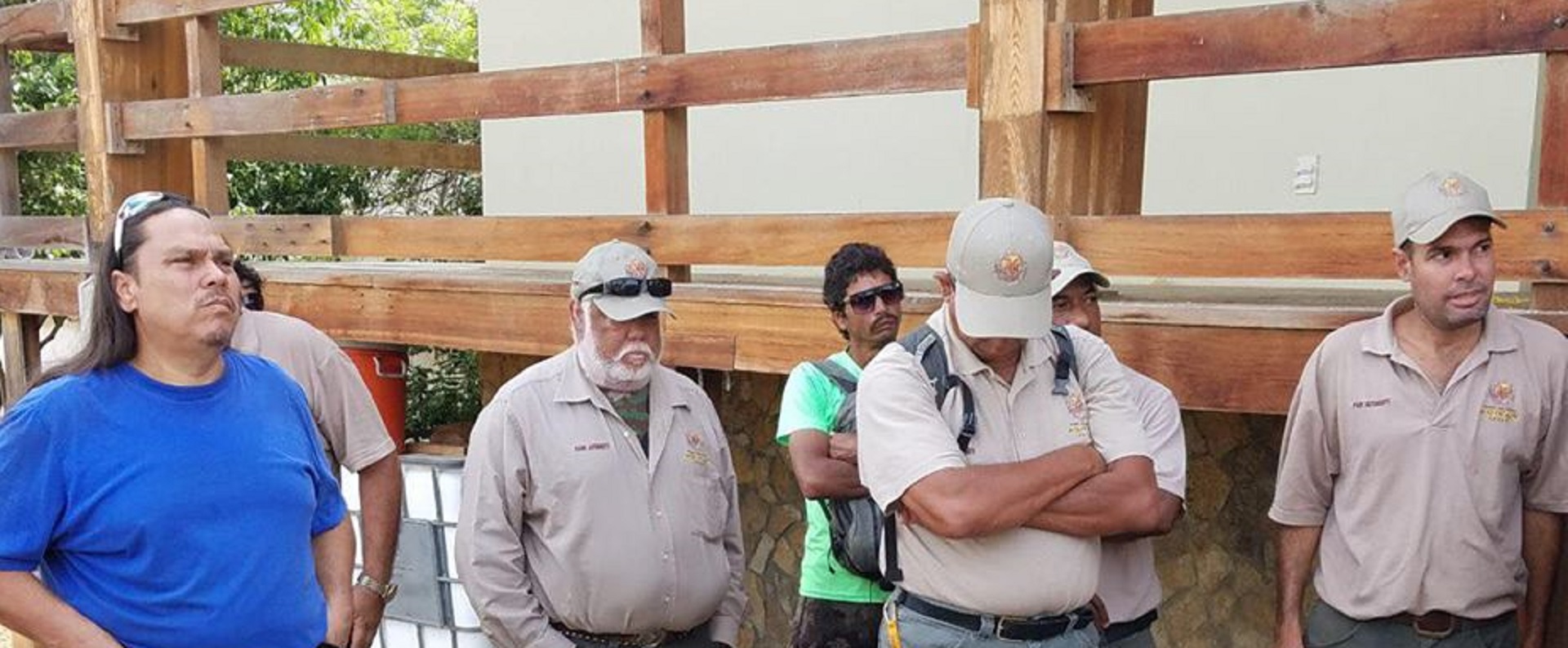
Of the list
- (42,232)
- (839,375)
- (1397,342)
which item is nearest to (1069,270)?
(839,375)

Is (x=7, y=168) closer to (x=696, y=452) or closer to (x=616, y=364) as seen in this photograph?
(x=616, y=364)

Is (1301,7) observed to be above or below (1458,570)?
above

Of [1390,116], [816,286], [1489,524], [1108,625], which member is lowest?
[1108,625]

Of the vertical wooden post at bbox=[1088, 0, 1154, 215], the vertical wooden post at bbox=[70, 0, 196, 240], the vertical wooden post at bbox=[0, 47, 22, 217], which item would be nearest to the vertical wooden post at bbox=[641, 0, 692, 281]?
the vertical wooden post at bbox=[1088, 0, 1154, 215]

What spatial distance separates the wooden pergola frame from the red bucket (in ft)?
0.88

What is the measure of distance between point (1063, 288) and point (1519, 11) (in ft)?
3.75

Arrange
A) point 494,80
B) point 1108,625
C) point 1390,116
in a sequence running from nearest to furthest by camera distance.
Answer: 1. point 1108,625
2. point 494,80
3. point 1390,116

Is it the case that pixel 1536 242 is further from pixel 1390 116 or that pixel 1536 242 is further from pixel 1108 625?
pixel 1390 116

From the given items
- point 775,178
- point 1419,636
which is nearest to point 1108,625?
point 1419,636

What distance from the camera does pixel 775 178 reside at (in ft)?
22.9

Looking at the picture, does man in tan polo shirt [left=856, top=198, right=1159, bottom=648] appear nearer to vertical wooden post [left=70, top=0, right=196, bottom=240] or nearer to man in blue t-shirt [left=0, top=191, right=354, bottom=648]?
man in blue t-shirt [left=0, top=191, right=354, bottom=648]

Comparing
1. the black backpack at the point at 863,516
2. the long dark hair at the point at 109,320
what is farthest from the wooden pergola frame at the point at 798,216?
the long dark hair at the point at 109,320

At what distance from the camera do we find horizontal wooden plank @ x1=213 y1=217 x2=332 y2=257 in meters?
5.37

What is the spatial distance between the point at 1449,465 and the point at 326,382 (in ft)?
8.71
